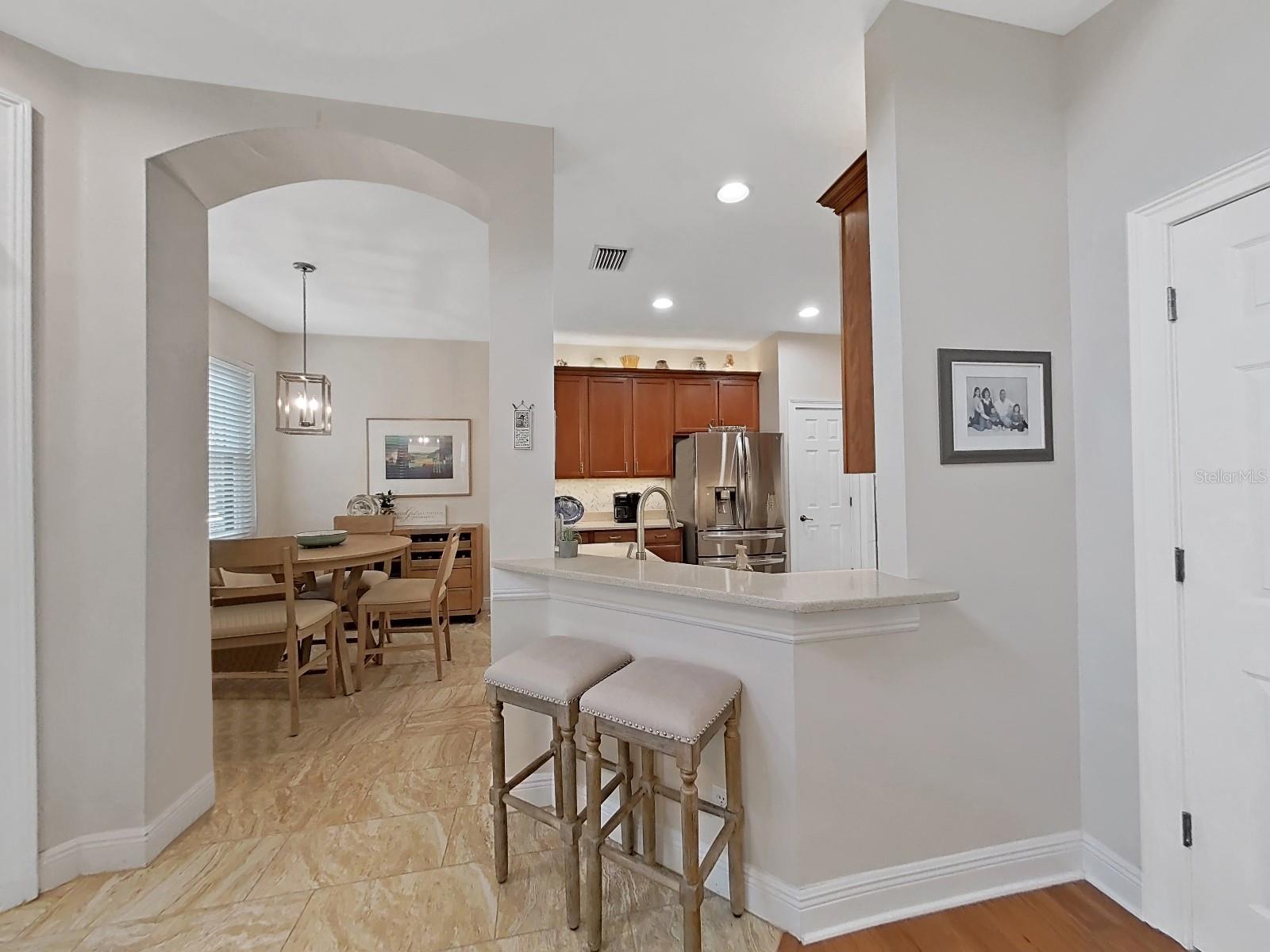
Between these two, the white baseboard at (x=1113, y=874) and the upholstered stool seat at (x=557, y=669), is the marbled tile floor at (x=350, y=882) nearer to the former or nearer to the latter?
the upholstered stool seat at (x=557, y=669)

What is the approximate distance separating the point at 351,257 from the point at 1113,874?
443 centimetres

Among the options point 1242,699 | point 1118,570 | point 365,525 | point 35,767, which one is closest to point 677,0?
point 1118,570

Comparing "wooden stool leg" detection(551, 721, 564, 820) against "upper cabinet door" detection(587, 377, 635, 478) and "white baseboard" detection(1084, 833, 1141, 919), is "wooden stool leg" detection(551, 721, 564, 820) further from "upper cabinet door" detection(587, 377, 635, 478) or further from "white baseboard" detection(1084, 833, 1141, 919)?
"upper cabinet door" detection(587, 377, 635, 478)

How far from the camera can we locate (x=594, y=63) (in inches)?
77.2

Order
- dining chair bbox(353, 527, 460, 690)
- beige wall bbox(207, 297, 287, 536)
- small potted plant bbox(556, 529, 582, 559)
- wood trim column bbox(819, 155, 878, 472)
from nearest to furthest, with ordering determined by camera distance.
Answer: wood trim column bbox(819, 155, 878, 472) → small potted plant bbox(556, 529, 582, 559) → dining chair bbox(353, 527, 460, 690) → beige wall bbox(207, 297, 287, 536)

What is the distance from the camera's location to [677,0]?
5.58ft

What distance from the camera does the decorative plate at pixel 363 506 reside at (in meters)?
5.20

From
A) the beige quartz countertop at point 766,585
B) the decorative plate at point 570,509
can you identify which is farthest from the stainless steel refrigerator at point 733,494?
the beige quartz countertop at point 766,585

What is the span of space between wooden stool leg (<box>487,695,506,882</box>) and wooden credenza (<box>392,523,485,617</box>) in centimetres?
348

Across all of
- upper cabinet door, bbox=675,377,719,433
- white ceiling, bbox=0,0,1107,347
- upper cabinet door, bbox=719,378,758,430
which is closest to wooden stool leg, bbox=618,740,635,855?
white ceiling, bbox=0,0,1107,347

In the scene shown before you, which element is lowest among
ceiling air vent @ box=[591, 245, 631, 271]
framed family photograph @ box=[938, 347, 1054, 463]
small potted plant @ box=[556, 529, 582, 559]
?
small potted plant @ box=[556, 529, 582, 559]

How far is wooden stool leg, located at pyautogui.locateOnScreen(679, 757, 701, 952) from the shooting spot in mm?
1432

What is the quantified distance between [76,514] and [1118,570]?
316cm

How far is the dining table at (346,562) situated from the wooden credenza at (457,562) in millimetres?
962
